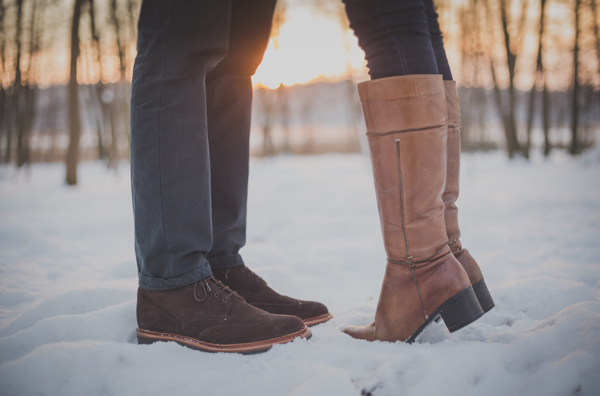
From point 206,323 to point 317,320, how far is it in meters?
0.37

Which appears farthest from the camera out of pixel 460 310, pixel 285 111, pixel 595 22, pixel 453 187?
pixel 285 111

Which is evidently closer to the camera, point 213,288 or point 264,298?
point 213,288

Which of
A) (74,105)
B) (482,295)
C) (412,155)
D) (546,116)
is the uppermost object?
(546,116)

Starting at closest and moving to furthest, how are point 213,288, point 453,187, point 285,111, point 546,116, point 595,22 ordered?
point 213,288 → point 453,187 → point 595,22 → point 546,116 → point 285,111

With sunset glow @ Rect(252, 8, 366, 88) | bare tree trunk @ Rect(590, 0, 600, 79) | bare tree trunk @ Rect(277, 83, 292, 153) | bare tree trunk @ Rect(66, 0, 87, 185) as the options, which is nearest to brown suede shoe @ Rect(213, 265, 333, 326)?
bare tree trunk @ Rect(66, 0, 87, 185)

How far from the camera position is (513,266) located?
1.67 metres

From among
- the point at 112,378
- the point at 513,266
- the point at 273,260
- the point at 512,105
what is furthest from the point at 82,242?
the point at 512,105

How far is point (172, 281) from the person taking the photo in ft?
2.93

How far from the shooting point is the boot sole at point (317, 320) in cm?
108

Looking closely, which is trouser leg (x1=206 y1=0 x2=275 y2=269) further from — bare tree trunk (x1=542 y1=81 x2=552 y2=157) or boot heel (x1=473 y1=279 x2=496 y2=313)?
bare tree trunk (x1=542 y1=81 x2=552 y2=157)

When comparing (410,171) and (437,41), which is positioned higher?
(437,41)

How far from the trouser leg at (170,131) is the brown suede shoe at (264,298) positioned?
0.24m

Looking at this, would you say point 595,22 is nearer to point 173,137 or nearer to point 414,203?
point 414,203

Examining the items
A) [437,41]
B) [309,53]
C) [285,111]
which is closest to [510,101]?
[309,53]
